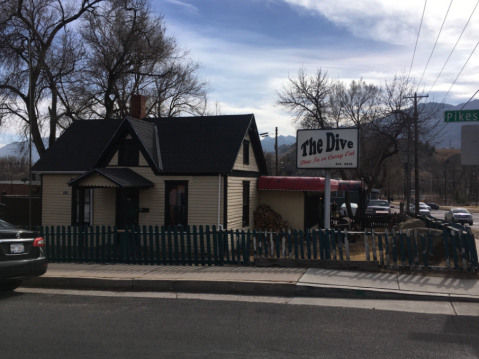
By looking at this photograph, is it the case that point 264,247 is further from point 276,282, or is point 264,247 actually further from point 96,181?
point 96,181

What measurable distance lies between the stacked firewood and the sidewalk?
8.39 metres

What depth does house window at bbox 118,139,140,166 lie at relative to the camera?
1748 centimetres

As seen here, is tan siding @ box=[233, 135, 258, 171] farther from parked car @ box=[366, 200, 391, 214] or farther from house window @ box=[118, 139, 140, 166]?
parked car @ box=[366, 200, 391, 214]

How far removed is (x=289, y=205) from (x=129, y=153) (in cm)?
725

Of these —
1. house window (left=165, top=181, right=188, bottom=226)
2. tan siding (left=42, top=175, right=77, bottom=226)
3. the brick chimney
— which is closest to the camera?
house window (left=165, top=181, right=188, bottom=226)

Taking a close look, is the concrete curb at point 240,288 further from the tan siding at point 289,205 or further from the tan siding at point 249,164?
the tan siding at point 289,205

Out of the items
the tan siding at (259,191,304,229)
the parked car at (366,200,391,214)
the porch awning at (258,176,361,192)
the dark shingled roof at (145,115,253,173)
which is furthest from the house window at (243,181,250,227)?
the parked car at (366,200,391,214)

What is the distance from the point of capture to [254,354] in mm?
5578

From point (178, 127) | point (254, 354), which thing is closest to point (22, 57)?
point (178, 127)

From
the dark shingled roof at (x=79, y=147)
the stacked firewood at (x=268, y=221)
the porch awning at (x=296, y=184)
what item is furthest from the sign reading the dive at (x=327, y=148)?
the dark shingled roof at (x=79, y=147)

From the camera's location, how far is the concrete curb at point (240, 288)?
841 centimetres

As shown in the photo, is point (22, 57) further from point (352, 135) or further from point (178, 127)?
point (352, 135)

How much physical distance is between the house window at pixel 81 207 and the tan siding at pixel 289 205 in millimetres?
7522

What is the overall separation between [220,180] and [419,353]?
448 inches
